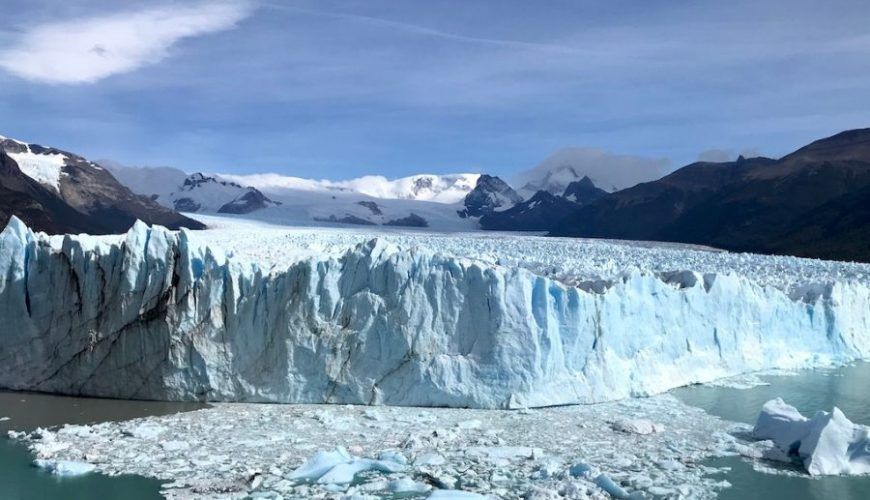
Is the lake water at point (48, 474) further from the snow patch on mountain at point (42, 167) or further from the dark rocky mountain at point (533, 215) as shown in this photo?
the dark rocky mountain at point (533, 215)

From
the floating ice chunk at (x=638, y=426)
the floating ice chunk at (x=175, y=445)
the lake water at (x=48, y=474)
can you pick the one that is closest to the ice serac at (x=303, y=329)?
the lake water at (x=48, y=474)

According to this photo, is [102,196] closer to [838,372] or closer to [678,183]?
[678,183]

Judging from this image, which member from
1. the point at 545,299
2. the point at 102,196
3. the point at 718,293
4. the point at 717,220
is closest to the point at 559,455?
the point at 545,299

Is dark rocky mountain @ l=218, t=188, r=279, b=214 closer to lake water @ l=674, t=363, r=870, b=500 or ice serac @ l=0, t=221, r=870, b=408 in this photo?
ice serac @ l=0, t=221, r=870, b=408

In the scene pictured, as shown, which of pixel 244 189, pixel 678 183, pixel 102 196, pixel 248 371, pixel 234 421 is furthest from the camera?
pixel 244 189

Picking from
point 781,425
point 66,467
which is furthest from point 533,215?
point 66,467

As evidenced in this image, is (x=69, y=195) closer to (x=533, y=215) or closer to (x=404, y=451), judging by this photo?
(x=533, y=215)

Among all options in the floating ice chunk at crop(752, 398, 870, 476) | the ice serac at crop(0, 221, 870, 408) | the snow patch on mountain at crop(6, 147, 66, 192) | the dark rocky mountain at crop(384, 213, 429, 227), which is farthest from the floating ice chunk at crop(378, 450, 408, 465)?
the dark rocky mountain at crop(384, 213, 429, 227)
